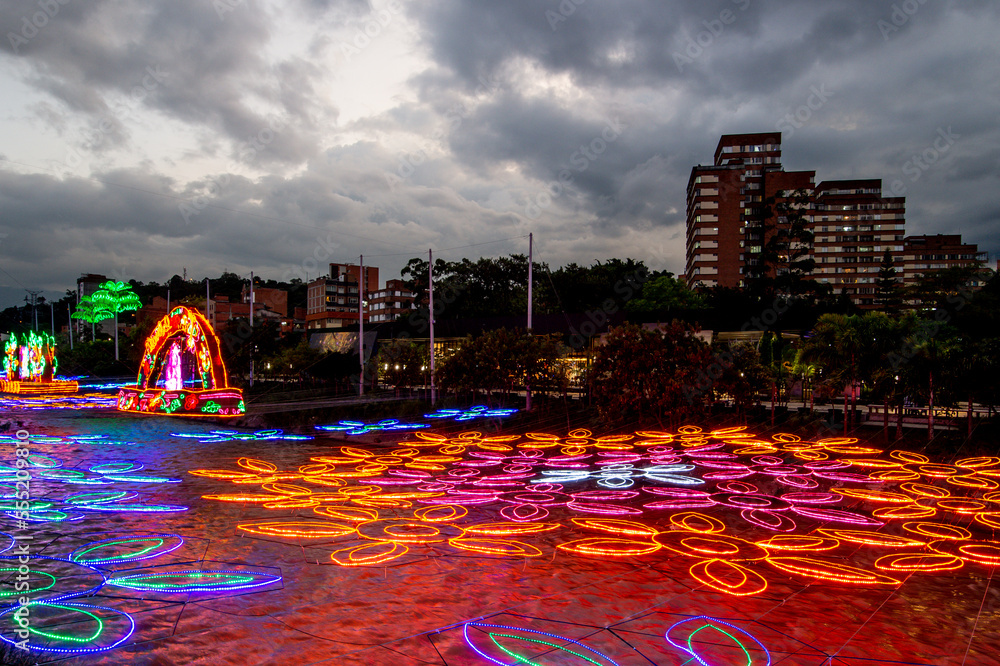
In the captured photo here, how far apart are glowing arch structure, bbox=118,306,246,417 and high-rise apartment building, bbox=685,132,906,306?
62.5 meters

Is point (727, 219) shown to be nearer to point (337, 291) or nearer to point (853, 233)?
point (853, 233)

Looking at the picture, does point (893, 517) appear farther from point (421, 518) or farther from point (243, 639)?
point (243, 639)

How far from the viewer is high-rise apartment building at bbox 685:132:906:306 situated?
3150 inches

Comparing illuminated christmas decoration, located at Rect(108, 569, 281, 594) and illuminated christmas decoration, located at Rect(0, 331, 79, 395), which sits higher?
illuminated christmas decoration, located at Rect(0, 331, 79, 395)

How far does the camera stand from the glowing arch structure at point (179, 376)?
26422 millimetres

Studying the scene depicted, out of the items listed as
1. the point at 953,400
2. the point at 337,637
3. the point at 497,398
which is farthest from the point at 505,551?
the point at 497,398

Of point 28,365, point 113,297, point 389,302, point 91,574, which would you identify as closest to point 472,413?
point 91,574

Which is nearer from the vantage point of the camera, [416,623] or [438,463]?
[416,623]

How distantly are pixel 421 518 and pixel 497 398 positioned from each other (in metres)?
19.4

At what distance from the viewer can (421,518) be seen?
11.2 meters

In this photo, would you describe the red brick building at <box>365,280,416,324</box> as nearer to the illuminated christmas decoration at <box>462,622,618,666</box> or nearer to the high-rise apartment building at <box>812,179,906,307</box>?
the high-rise apartment building at <box>812,179,906,307</box>
